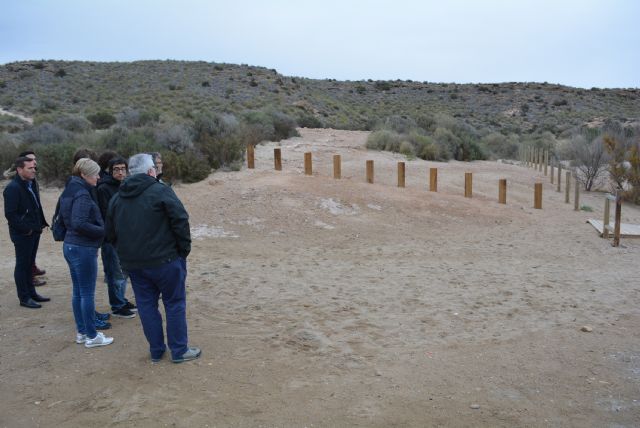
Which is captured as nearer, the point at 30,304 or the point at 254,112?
the point at 30,304

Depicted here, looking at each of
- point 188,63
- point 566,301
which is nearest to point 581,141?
point 566,301

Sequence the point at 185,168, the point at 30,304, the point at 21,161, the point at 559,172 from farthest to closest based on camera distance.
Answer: the point at 559,172 → the point at 185,168 → the point at 30,304 → the point at 21,161

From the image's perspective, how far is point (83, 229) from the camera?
483 cm

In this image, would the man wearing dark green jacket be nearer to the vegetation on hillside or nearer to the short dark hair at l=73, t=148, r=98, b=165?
the short dark hair at l=73, t=148, r=98, b=165

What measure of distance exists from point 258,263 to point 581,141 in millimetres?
18343

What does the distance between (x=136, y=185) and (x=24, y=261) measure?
8.12ft

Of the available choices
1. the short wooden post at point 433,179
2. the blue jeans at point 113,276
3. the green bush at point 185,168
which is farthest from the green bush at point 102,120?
the blue jeans at point 113,276

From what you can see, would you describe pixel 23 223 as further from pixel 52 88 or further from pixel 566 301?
pixel 52 88

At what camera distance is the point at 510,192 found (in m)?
17.2

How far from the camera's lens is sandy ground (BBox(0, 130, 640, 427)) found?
4.09 m

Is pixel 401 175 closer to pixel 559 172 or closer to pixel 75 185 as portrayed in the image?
pixel 559 172

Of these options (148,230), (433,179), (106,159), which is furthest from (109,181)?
(433,179)

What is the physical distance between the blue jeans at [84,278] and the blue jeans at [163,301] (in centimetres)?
61

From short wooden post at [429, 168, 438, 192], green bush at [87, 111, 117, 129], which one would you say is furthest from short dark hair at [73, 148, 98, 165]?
green bush at [87, 111, 117, 129]
